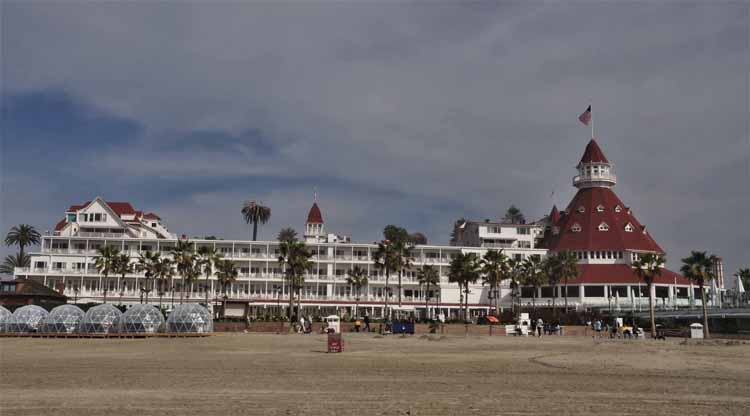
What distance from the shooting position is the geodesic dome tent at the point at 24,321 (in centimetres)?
5447

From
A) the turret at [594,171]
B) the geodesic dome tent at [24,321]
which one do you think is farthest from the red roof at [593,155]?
the geodesic dome tent at [24,321]

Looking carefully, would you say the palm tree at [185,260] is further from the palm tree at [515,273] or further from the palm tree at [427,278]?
the palm tree at [515,273]

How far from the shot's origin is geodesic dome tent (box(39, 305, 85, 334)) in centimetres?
5378

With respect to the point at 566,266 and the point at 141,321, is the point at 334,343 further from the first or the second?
the point at 566,266

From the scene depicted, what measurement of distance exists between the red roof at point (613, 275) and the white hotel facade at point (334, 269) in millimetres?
125

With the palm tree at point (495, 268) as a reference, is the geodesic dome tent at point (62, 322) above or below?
below

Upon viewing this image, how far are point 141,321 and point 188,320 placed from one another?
12.2 ft

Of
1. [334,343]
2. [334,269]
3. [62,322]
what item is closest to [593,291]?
[334,269]

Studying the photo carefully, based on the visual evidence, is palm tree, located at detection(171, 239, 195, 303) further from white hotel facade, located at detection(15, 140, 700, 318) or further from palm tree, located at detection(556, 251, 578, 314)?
palm tree, located at detection(556, 251, 578, 314)

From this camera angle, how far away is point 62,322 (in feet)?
178

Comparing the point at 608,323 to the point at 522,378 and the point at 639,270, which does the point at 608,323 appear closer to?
the point at 639,270

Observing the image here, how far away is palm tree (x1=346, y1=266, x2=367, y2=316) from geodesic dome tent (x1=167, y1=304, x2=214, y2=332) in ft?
105

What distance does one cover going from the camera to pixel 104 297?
83875mm

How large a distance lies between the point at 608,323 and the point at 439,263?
26764 millimetres
